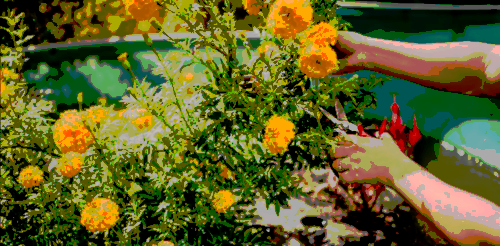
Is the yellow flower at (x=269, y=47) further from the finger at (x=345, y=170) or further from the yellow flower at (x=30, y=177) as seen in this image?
the yellow flower at (x=30, y=177)

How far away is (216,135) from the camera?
1.08 m

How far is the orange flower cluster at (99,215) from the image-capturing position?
103 centimetres

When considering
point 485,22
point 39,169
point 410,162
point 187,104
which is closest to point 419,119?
point 485,22

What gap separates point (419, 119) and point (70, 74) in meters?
4.21

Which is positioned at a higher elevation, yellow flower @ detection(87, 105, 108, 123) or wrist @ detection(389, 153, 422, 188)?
yellow flower @ detection(87, 105, 108, 123)

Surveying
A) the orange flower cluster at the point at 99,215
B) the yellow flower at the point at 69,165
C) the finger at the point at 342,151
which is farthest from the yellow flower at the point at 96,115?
the finger at the point at 342,151

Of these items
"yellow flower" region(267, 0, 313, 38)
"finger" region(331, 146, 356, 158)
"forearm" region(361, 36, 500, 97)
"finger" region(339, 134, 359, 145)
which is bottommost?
"finger" region(331, 146, 356, 158)

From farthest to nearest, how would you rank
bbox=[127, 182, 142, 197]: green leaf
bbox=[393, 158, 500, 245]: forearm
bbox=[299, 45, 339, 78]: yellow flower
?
bbox=[127, 182, 142, 197]: green leaf → bbox=[299, 45, 339, 78]: yellow flower → bbox=[393, 158, 500, 245]: forearm

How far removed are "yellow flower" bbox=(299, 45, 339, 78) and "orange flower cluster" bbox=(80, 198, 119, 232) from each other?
92 centimetres

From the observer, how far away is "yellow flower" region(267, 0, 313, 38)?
29.5 inches

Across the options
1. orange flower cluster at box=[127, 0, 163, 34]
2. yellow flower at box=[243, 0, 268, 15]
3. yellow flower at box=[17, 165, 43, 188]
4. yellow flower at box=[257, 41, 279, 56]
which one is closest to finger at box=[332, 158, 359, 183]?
yellow flower at box=[257, 41, 279, 56]

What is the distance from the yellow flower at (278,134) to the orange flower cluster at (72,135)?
69 cm

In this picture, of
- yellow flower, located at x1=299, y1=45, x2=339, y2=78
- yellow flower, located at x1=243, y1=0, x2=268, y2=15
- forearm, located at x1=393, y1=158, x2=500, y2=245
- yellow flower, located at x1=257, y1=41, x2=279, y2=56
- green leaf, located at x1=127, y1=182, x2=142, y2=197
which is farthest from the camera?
green leaf, located at x1=127, y1=182, x2=142, y2=197

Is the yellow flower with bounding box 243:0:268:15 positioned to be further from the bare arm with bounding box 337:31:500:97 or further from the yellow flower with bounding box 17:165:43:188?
the yellow flower with bounding box 17:165:43:188
